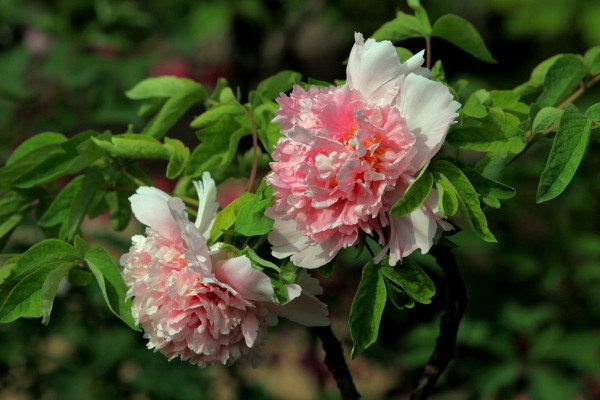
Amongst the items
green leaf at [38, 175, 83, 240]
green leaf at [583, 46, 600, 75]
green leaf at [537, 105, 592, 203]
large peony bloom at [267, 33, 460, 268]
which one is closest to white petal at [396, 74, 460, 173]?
large peony bloom at [267, 33, 460, 268]

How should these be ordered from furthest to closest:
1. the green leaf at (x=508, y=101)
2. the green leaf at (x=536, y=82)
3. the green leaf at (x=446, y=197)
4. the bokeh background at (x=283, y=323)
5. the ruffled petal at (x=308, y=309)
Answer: the bokeh background at (x=283, y=323), the green leaf at (x=536, y=82), the green leaf at (x=508, y=101), the ruffled petal at (x=308, y=309), the green leaf at (x=446, y=197)

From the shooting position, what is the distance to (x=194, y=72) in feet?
13.2

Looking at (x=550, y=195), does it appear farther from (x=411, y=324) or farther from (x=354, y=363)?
(x=354, y=363)

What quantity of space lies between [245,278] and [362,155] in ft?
0.50

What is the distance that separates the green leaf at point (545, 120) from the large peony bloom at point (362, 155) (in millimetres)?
144

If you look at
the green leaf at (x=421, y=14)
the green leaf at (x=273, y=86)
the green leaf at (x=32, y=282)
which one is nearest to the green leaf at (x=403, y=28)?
the green leaf at (x=421, y=14)

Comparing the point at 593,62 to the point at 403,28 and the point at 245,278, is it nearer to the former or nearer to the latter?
the point at 403,28

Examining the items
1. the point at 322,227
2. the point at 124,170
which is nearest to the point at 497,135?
the point at 322,227

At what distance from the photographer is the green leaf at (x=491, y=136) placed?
80 centimetres

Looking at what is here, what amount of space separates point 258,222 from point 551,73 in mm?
415

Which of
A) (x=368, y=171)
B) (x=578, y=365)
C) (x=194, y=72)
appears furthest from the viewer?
(x=194, y=72)

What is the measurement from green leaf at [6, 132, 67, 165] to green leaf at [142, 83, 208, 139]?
0.11 meters

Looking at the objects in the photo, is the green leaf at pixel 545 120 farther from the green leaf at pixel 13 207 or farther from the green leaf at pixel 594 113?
the green leaf at pixel 13 207

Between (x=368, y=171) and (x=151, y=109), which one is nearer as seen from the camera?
(x=368, y=171)
